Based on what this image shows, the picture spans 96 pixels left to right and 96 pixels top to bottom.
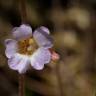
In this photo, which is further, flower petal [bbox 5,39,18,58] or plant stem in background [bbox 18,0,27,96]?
flower petal [bbox 5,39,18,58]

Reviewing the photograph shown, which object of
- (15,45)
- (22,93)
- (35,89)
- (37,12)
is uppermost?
(15,45)

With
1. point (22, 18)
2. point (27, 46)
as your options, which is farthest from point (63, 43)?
point (22, 18)

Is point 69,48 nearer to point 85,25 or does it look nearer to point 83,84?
point 85,25

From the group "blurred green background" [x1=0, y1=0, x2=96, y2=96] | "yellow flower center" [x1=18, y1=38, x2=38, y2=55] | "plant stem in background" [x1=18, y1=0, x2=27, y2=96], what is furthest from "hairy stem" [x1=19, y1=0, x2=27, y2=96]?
"blurred green background" [x1=0, y1=0, x2=96, y2=96]

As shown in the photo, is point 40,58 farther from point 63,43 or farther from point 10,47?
point 63,43

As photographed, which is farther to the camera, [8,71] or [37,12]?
[37,12]

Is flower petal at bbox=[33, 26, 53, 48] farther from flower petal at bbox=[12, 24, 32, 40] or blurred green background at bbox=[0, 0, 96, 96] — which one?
blurred green background at bbox=[0, 0, 96, 96]

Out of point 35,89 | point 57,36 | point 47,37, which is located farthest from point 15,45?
point 57,36

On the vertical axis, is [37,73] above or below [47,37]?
below
